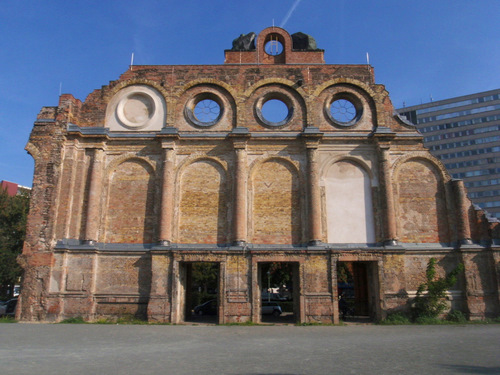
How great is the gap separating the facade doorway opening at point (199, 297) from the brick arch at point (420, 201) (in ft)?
30.2

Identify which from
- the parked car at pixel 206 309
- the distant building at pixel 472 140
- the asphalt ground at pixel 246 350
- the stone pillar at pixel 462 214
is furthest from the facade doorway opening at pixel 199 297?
the distant building at pixel 472 140

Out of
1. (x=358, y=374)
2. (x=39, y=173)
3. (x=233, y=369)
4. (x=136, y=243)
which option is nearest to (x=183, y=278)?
(x=136, y=243)

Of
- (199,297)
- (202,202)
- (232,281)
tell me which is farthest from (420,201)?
(199,297)

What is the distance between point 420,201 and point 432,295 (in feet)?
14.6

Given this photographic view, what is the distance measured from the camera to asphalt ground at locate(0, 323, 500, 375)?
27.2 ft

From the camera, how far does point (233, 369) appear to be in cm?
817

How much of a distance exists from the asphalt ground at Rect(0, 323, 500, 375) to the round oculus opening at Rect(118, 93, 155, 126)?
10.2 meters

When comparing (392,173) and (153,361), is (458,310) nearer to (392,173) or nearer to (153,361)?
(392,173)

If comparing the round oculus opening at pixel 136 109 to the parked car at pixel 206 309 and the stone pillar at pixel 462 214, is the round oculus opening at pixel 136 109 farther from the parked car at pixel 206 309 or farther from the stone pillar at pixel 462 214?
the stone pillar at pixel 462 214

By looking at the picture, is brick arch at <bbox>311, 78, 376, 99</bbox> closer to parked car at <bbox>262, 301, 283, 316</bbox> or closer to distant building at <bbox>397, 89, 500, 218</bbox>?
parked car at <bbox>262, 301, 283, 316</bbox>

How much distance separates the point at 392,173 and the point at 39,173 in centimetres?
1698

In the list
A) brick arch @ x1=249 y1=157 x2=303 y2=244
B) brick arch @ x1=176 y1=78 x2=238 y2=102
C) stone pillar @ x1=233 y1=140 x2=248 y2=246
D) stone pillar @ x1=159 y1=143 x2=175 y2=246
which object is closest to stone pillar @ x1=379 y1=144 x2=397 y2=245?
→ brick arch @ x1=249 y1=157 x2=303 y2=244

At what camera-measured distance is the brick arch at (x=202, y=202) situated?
63.0ft

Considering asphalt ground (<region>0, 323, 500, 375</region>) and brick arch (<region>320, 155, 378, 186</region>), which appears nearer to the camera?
asphalt ground (<region>0, 323, 500, 375</region>)
